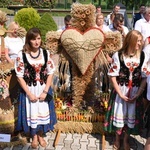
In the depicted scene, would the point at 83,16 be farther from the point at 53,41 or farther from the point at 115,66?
the point at 115,66

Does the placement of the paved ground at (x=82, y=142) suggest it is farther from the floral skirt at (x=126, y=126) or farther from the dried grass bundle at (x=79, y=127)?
the floral skirt at (x=126, y=126)

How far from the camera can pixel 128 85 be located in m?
3.61

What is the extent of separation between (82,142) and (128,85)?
108 cm

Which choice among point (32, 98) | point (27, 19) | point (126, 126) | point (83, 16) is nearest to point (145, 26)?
point (83, 16)

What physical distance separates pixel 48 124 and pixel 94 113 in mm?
799

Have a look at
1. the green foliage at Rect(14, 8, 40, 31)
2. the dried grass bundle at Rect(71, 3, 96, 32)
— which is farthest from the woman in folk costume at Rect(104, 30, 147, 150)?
the green foliage at Rect(14, 8, 40, 31)

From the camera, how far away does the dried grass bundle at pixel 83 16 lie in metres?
3.90

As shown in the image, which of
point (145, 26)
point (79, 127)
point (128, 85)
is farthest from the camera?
point (145, 26)

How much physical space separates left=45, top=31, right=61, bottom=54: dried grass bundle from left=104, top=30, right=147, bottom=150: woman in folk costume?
2.97 ft

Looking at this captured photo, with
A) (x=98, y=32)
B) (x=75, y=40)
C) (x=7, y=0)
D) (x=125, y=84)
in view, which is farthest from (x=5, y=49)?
(x=7, y=0)

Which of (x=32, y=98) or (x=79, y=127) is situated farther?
(x=79, y=127)

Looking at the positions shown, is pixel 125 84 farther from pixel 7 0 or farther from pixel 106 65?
pixel 7 0

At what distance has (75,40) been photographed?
3887 millimetres

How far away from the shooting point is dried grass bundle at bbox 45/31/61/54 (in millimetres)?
4043
